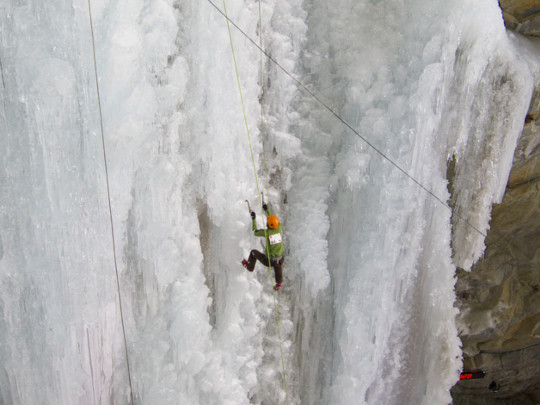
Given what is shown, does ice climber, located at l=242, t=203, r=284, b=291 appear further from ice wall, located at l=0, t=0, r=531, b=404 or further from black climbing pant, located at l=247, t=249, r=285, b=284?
ice wall, located at l=0, t=0, r=531, b=404

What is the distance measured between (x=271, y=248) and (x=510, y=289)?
→ 4119 mm

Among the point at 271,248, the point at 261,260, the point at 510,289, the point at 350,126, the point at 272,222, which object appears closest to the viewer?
the point at 272,222

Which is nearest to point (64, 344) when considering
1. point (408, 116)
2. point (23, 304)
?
point (23, 304)

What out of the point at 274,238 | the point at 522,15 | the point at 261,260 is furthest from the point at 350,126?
the point at 522,15

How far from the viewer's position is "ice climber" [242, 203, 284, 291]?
433 cm

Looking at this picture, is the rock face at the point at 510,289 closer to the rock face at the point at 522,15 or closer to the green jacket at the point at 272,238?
the rock face at the point at 522,15

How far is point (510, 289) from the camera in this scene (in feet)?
22.2

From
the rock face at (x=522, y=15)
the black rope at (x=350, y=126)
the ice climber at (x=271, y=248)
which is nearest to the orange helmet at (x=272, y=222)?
the ice climber at (x=271, y=248)

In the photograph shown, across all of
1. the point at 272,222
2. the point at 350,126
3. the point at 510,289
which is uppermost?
the point at 350,126

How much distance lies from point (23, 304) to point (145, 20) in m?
2.42

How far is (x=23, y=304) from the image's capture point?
12.3 feet

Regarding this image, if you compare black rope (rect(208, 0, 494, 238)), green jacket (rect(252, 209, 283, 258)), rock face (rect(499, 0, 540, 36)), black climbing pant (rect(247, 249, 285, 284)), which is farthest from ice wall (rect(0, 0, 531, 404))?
rock face (rect(499, 0, 540, 36))

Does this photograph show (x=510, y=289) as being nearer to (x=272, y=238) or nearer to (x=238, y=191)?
(x=272, y=238)

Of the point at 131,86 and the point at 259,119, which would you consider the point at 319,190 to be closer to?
the point at 259,119
